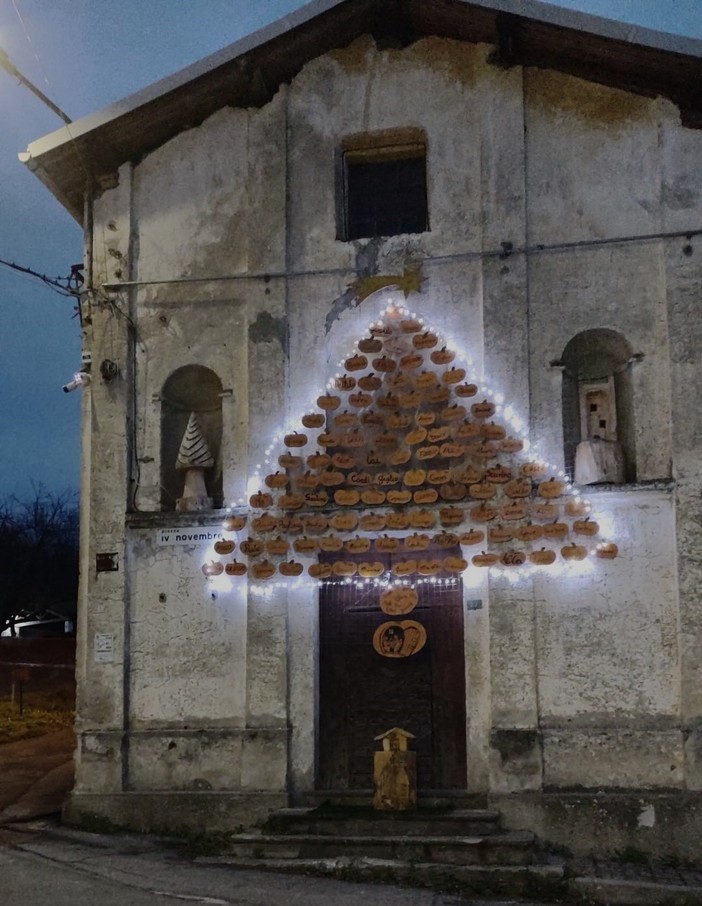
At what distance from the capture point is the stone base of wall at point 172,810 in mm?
10477

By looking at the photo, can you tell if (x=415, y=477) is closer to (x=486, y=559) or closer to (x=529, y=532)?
(x=486, y=559)

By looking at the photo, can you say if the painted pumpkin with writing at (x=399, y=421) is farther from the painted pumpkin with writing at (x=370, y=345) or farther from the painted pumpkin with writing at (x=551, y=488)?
the painted pumpkin with writing at (x=551, y=488)

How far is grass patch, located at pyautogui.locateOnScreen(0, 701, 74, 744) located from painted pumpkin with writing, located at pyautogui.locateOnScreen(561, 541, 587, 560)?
10566 millimetres

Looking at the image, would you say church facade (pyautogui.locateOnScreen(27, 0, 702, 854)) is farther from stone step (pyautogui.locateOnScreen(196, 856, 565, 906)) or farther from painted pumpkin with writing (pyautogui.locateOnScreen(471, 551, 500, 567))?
stone step (pyautogui.locateOnScreen(196, 856, 565, 906))

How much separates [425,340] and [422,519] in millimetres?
1970

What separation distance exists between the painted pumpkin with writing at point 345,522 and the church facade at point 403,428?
9 centimetres

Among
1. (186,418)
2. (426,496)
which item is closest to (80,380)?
(186,418)

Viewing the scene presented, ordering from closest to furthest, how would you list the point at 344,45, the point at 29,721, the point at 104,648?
the point at 104,648 < the point at 344,45 < the point at 29,721

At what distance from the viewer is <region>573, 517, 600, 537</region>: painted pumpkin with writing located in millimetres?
10211

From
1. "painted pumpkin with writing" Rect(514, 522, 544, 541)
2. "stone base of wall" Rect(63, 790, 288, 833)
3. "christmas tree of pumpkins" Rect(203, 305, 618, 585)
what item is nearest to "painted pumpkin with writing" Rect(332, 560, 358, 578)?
"christmas tree of pumpkins" Rect(203, 305, 618, 585)

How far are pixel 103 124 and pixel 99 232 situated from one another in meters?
1.30

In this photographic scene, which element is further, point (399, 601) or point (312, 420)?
point (312, 420)

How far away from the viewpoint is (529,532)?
10.4 m

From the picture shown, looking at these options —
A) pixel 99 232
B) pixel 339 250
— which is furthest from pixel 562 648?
pixel 99 232
